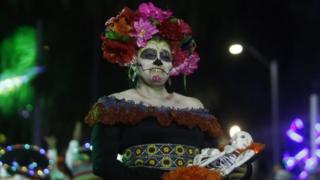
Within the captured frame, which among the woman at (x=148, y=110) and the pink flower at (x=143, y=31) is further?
the pink flower at (x=143, y=31)

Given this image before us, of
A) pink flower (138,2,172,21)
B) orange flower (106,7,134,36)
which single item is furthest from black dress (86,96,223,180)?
pink flower (138,2,172,21)

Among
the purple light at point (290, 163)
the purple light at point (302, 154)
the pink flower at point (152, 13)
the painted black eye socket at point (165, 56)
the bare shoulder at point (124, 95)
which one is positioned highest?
the pink flower at point (152, 13)

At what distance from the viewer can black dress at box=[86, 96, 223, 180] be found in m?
4.04

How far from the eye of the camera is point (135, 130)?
4.16m

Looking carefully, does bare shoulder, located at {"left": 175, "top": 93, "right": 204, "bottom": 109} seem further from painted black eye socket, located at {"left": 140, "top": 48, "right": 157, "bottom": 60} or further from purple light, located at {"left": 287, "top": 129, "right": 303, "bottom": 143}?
purple light, located at {"left": 287, "top": 129, "right": 303, "bottom": 143}

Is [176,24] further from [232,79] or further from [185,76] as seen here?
[232,79]

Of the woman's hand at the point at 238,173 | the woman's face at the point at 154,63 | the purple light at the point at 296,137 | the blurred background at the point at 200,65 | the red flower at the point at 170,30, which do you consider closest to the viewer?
the woman's hand at the point at 238,173

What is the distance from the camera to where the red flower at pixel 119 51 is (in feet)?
14.6

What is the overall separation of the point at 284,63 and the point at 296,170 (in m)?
14.6

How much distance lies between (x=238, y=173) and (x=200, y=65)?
36.5ft

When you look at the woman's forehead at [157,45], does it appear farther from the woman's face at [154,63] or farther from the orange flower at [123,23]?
the orange flower at [123,23]

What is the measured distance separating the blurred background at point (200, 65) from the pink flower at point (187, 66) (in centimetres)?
449

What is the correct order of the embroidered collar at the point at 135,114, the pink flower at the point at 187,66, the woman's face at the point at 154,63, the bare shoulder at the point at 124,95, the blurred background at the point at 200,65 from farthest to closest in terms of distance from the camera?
the blurred background at the point at 200,65 → the pink flower at the point at 187,66 → the woman's face at the point at 154,63 → the bare shoulder at the point at 124,95 → the embroidered collar at the point at 135,114

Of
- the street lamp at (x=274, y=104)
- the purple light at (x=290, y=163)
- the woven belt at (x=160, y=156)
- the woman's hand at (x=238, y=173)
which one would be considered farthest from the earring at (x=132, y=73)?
the street lamp at (x=274, y=104)
